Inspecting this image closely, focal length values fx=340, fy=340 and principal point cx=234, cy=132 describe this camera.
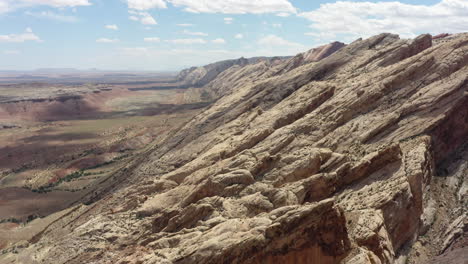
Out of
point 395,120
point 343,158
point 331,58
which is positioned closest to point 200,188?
point 343,158

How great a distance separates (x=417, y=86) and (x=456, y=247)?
81.9 ft

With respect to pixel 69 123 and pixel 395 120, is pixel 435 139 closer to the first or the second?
pixel 395 120

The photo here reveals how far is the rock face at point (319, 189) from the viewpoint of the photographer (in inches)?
1168

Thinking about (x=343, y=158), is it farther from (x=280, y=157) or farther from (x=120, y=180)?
(x=120, y=180)

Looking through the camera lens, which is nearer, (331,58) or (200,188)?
(200,188)

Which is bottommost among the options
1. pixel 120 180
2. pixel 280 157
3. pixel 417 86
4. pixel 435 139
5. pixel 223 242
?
pixel 120 180

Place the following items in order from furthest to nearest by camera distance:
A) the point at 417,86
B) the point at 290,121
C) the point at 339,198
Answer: the point at 290,121 → the point at 417,86 → the point at 339,198

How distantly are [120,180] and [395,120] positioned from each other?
54086 millimetres

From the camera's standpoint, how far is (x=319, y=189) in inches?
1521

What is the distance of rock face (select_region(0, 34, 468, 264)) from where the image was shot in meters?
29.7

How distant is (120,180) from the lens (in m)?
72.1

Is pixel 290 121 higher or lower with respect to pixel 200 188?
higher

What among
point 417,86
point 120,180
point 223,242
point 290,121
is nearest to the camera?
point 223,242

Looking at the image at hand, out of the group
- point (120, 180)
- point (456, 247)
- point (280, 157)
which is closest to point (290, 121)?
point (280, 157)
